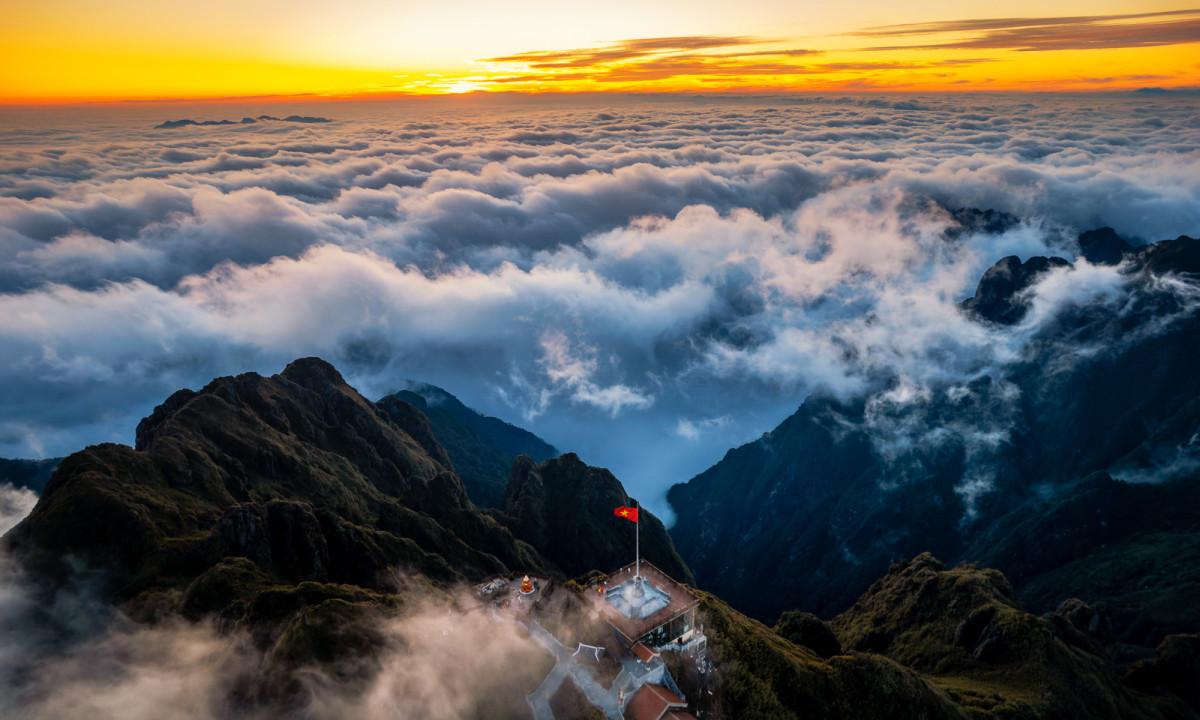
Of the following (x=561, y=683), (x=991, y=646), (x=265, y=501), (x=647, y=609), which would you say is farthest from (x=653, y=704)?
(x=265, y=501)

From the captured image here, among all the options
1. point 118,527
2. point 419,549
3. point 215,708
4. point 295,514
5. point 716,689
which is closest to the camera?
point 215,708

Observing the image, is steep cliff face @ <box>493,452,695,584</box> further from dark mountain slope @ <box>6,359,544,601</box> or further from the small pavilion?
the small pavilion

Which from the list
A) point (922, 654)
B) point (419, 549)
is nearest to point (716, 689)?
point (419, 549)

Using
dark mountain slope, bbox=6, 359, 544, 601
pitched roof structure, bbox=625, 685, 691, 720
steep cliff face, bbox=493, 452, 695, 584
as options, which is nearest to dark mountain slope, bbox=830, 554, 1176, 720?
pitched roof structure, bbox=625, 685, 691, 720

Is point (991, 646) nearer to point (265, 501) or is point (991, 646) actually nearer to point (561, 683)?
point (561, 683)

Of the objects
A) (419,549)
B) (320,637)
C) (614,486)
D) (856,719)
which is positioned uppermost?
(320,637)

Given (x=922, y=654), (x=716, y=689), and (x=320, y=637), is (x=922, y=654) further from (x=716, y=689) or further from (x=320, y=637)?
(x=320, y=637)
